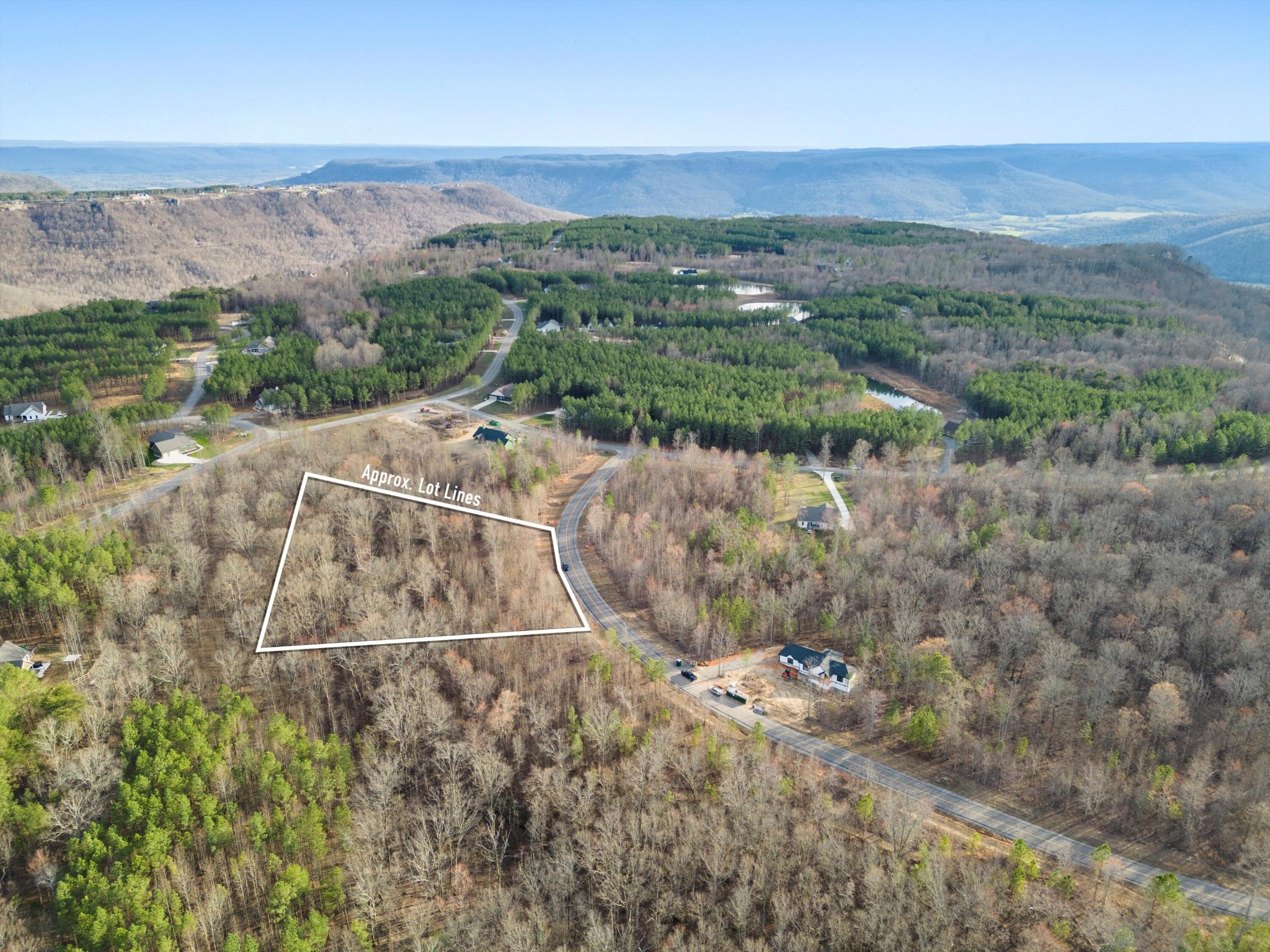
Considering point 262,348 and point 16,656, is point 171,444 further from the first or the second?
point 262,348

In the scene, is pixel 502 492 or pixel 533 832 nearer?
pixel 533 832

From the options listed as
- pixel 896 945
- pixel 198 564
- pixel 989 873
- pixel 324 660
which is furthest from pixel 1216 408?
pixel 198 564

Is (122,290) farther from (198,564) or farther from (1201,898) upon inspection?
(1201,898)

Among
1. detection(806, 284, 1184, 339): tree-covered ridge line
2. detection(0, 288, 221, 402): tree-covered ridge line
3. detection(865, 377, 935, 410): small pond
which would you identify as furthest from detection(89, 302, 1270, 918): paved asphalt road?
detection(806, 284, 1184, 339): tree-covered ridge line

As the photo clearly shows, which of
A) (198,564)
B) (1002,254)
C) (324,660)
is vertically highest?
(1002,254)

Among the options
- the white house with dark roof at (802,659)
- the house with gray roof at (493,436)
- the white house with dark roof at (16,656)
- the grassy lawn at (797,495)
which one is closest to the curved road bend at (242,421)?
the house with gray roof at (493,436)

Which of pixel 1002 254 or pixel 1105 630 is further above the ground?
pixel 1002 254

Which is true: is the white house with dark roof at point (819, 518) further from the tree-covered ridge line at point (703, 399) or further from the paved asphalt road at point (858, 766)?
the paved asphalt road at point (858, 766)
